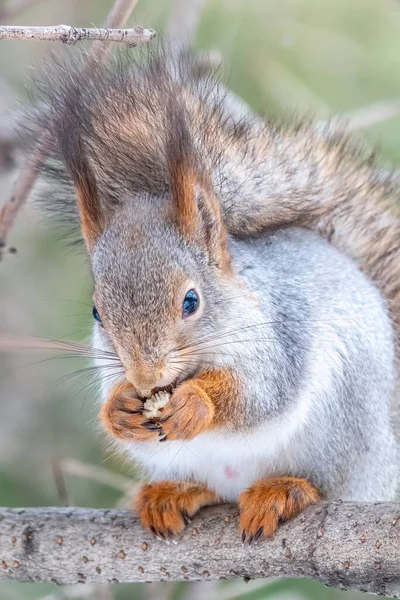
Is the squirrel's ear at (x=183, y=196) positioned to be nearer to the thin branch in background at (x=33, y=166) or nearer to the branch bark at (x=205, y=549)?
the thin branch in background at (x=33, y=166)

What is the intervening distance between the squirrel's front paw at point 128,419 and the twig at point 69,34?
697mm

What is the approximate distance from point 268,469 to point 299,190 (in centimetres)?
71

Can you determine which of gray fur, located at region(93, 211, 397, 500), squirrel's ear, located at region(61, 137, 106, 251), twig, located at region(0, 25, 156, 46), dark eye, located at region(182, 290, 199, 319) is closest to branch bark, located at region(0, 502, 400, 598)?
gray fur, located at region(93, 211, 397, 500)

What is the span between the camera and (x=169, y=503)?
2.22m

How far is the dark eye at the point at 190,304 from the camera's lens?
1957mm

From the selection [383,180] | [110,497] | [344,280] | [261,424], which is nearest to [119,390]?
[261,424]

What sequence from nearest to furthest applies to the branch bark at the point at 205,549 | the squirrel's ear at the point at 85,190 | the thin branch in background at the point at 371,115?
the branch bark at the point at 205,549, the squirrel's ear at the point at 85,190, the thin branch in background at the point at 371,115

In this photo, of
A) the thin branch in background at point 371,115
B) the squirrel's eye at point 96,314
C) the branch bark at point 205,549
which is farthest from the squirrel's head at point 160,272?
the thin branch in background at point 371,115

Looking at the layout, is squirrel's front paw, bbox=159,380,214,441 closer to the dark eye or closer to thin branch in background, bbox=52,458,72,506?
the dark eye

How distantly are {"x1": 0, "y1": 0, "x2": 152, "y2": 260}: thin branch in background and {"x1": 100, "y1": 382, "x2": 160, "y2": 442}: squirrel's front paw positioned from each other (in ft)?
1.90

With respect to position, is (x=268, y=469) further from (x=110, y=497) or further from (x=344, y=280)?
(x=110, y=497)

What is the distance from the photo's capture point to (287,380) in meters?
2.16

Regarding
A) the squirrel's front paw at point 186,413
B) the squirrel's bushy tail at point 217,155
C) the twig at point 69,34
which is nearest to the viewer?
the twig at point 69,34

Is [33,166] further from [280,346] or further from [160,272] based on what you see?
[280,346]
